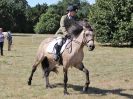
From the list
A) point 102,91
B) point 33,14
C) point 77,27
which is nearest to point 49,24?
point 33,14

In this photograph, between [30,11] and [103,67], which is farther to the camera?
[30,11]

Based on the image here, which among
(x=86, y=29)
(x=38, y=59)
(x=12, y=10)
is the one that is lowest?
(x=38, y=59)

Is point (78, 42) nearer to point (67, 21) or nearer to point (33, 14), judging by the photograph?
point (67, 21)

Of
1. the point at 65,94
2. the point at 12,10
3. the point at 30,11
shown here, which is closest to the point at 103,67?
the point at 65,94

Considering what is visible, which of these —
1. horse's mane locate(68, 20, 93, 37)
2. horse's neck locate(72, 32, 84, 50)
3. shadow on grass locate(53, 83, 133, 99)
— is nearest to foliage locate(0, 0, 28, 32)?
shadow on grass locate(53, 83, 133, 99)

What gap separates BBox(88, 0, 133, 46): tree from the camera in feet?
129

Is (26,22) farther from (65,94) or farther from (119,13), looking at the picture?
(65,94)

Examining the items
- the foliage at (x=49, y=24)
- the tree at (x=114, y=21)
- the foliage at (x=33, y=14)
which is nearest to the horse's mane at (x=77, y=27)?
the tree at (x=114, y=21)

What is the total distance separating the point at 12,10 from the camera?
3821 inches

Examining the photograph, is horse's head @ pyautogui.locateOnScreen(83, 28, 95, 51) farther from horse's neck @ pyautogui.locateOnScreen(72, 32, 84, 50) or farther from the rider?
the rider

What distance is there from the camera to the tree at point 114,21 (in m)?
39.4

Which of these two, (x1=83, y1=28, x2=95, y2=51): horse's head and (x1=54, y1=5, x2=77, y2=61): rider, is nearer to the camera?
(x1=83, y1=28, x2=95, y2=51): horse's head

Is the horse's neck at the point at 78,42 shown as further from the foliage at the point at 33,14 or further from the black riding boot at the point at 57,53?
the foliage at the point at 33,14

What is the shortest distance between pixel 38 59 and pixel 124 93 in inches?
129
